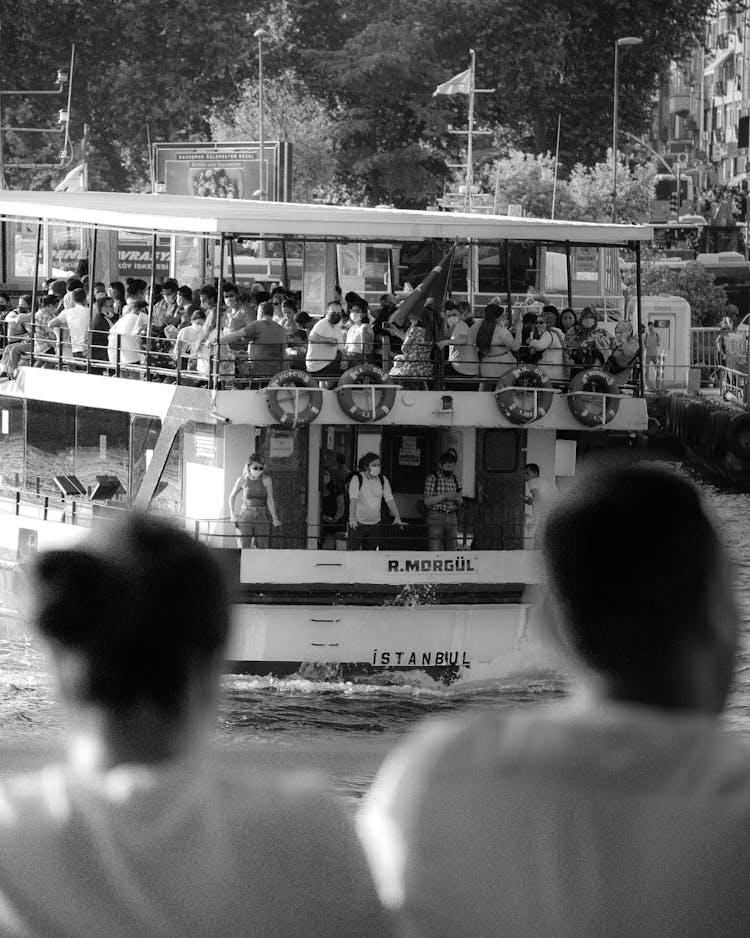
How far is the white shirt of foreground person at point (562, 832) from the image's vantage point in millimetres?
1817

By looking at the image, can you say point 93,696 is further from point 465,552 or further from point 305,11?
point 305,11

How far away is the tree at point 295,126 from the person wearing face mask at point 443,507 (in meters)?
49.3

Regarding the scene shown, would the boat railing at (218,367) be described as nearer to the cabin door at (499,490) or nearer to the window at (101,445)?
the window at (101,445)

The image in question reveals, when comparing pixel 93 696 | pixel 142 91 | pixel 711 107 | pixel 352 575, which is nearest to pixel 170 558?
pixel 93 696

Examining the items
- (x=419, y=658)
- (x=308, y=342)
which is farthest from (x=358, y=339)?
(x=419, y=658)

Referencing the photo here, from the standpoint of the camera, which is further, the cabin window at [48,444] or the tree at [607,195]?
the tree at [607,195]

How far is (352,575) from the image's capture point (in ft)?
A: 56.5

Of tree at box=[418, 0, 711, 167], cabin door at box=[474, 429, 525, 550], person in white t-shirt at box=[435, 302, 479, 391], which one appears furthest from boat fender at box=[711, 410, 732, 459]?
tree at box=[418, 0, 711, 167]

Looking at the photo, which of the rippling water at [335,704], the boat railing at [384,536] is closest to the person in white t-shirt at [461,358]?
the boat railing at [384,536]

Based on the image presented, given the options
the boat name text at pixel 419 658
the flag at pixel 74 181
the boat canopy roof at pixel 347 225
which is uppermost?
the flag at pixel 74 181

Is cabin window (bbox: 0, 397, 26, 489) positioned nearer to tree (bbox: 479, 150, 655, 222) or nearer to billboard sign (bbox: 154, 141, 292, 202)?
billboard sign (bbox: 154, 141, 292, 202)

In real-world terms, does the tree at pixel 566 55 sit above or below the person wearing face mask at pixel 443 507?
above

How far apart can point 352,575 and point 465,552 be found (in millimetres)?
1178

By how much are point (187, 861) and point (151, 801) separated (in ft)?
0.39
